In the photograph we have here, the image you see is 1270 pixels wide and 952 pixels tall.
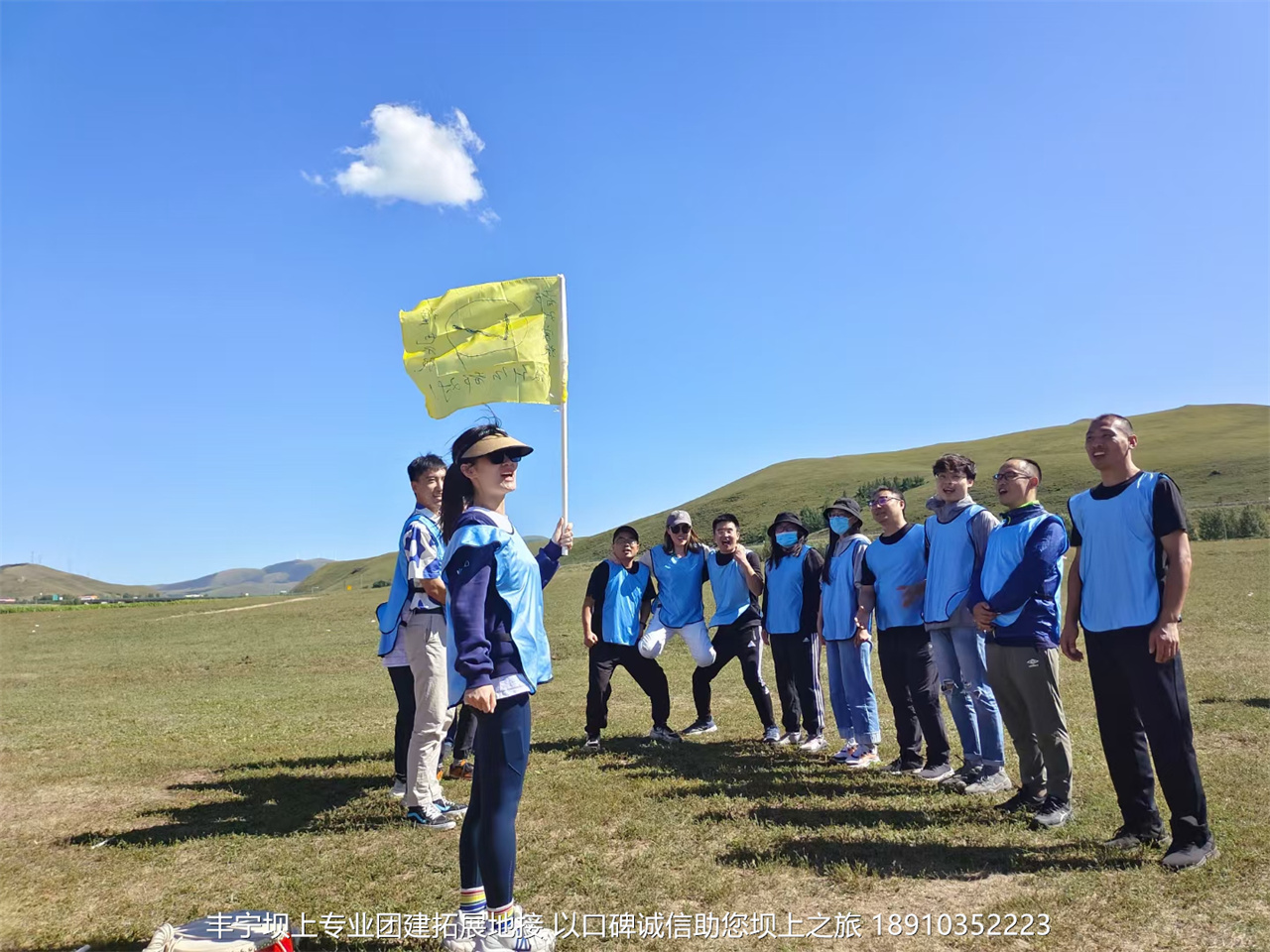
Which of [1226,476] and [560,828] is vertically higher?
[1226,476]

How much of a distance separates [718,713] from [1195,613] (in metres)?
16.7

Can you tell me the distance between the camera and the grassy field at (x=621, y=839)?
4465 millimetres

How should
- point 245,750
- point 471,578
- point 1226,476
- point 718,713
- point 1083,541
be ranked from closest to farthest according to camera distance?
point 471,578 < point 1083,541 < point 245,750 < point 718,713 < point 1226,476

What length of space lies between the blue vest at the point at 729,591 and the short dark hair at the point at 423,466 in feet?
12.7

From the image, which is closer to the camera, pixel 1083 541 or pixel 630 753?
pixel 1083 541

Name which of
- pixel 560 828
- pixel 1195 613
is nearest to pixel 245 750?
pixel 560 828

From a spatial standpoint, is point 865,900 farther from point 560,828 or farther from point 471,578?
point 471,578

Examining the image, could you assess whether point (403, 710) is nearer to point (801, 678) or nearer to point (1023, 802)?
A: point (801, 678)

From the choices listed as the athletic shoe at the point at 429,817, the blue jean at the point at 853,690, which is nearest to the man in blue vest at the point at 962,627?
the blue jean at the point at 853,690

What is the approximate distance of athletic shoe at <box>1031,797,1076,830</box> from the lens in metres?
5.61

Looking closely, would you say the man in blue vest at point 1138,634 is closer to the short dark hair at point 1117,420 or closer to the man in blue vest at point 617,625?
the short dark hair at point 1117,420

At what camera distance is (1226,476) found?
9706 centimetres

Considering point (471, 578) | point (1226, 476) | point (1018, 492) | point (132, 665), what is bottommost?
point (132, 665)

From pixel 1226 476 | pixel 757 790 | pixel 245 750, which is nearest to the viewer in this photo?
pixel 757 790
